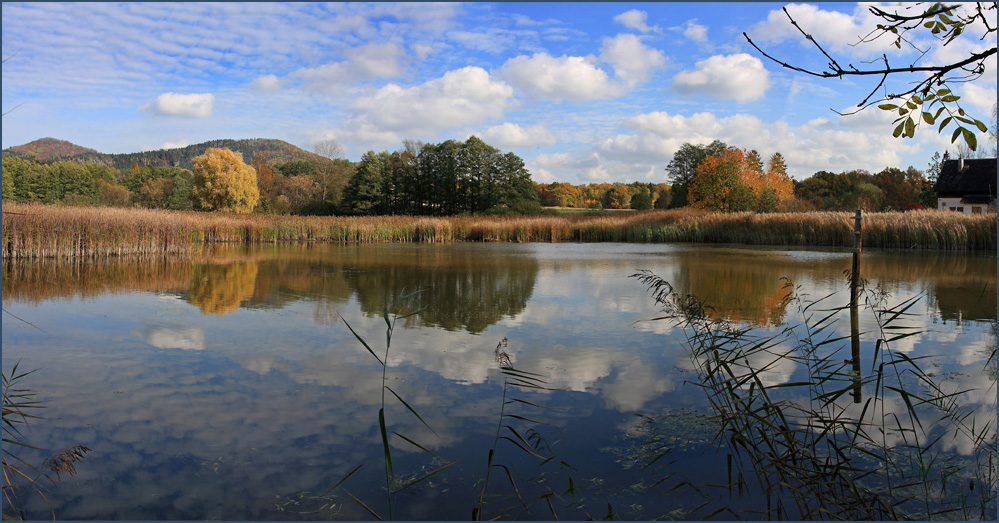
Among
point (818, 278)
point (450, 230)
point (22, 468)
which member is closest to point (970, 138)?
point (22, 468)

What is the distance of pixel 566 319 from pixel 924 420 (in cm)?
332

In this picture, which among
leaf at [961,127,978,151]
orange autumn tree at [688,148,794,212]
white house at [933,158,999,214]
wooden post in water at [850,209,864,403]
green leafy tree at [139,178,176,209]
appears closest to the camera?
leaf at [961,127,978,151]

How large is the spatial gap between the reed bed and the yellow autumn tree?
802 inches

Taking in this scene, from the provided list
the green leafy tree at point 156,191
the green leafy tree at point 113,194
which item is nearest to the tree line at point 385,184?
the green leafy tree at point 113,194

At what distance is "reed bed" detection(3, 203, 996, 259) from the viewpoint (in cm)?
1294

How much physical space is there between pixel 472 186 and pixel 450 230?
840 inches

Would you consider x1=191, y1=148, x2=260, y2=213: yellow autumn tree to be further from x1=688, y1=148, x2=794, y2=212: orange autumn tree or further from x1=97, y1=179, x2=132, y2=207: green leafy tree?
x1=688, y1=148, x2=794, y2=212: orange autumn tree

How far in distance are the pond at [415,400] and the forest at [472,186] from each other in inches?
1168

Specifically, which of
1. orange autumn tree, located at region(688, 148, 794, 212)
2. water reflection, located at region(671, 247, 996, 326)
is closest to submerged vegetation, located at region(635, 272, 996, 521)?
water reflection, located at region(671, 247, 996, 326)

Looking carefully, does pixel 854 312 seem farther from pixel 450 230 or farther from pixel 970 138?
pixel 450 230

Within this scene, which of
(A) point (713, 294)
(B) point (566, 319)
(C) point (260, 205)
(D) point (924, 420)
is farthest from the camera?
(C) point (260, 205)

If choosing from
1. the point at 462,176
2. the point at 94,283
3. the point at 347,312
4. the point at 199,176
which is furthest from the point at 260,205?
the point at 347,312

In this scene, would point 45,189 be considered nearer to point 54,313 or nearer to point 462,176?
point 462,176

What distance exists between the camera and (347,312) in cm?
645
